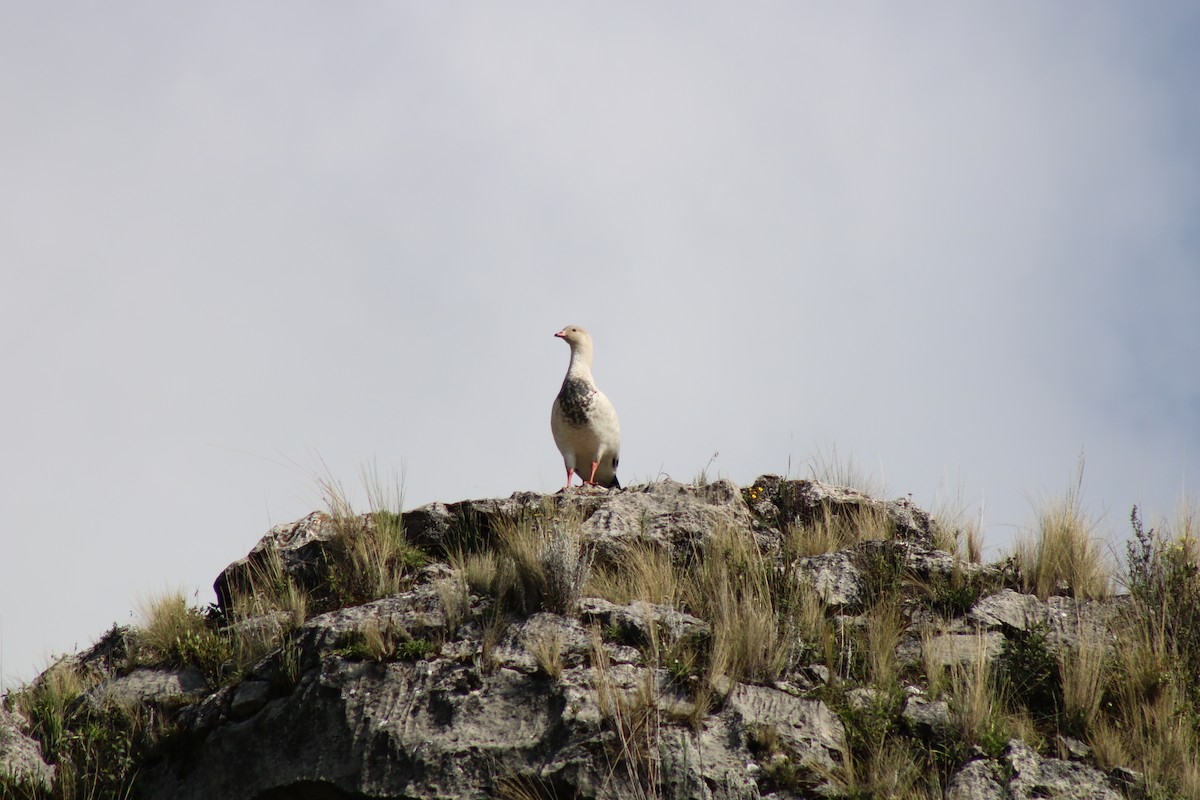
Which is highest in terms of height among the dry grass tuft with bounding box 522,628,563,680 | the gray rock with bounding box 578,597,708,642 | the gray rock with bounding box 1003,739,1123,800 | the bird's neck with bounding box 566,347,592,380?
the bird's neck with bounding box 566,347,592,380

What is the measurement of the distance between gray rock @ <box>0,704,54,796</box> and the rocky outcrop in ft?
0.04

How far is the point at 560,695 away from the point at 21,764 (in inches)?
138

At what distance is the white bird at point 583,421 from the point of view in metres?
11.0

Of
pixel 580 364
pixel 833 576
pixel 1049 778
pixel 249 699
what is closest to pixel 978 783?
pixel 1049 778

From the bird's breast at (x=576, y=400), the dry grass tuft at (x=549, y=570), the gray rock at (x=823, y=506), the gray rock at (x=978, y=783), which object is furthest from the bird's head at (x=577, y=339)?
the gray rock at (x=978, y=783)

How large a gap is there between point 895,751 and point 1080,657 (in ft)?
5.27

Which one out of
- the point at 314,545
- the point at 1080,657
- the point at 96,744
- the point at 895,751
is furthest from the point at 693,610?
the point at 96,744

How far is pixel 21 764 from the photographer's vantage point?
6.82m

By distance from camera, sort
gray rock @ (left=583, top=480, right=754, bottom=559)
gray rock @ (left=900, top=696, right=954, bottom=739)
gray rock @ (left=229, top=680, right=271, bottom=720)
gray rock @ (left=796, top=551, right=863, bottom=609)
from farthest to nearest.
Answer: gray rock @ (left=583, top=480, right=754, bottom=559) → gray rock @ (left=796, top=551, right=863, bottom=609) → gray rock @ (left=229, top=680, right=271, bottom=720) → gray rock @ (left=900, top=696, right=954, bottom=739)

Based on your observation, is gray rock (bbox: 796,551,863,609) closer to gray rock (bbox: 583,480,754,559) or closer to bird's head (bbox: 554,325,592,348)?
gray rock (bbox: 583,480,754,559)

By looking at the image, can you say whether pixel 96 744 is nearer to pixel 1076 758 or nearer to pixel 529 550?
pixel 529 550

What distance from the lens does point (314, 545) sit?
8.70m

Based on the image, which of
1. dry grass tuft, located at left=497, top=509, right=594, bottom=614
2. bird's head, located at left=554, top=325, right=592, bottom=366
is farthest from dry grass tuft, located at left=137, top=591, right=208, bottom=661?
bird's head, located at left=554, top=325, right=592, bottom=366

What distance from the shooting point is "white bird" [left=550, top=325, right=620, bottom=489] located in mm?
10977
